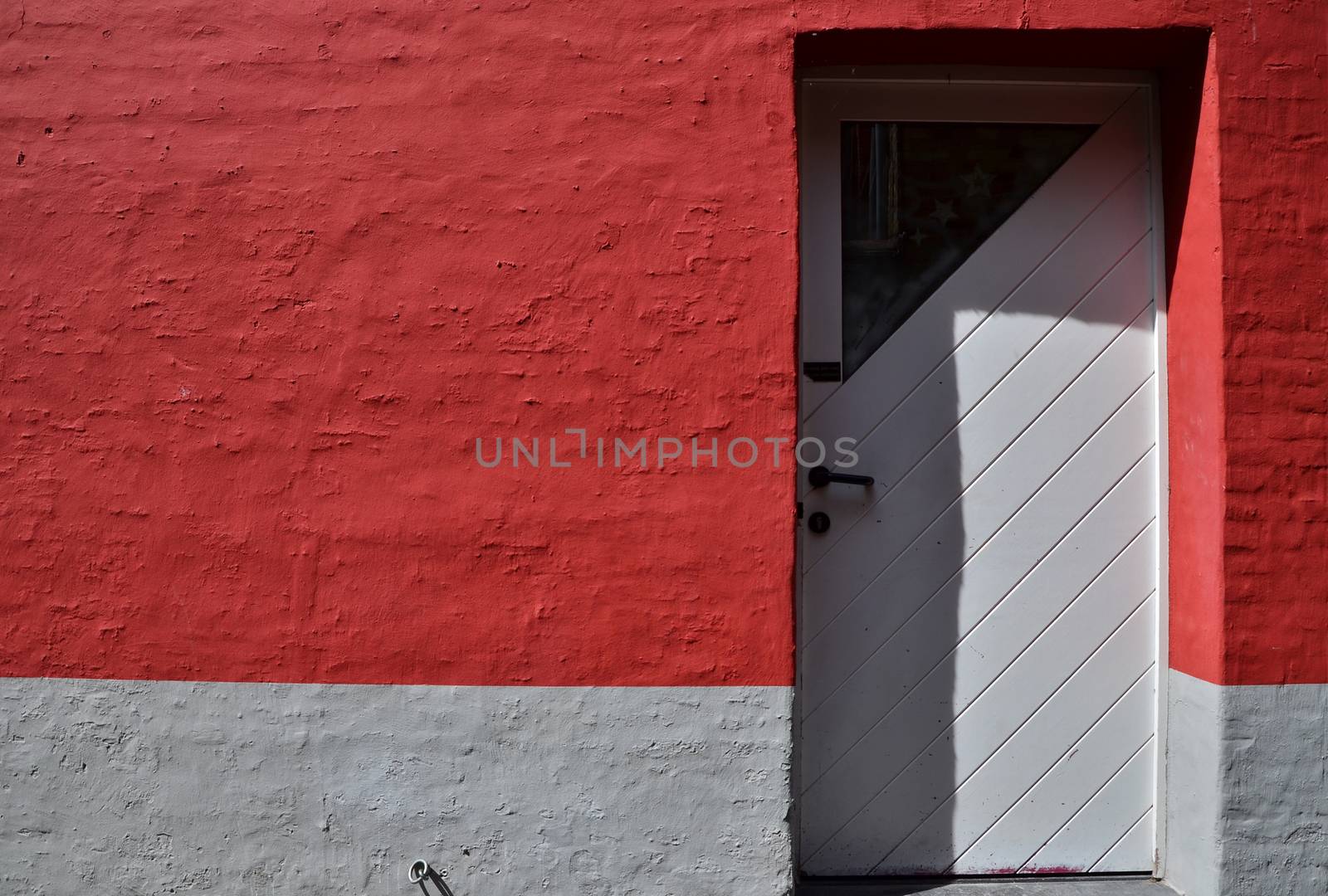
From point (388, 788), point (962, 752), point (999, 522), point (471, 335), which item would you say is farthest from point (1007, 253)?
point (388, 788)

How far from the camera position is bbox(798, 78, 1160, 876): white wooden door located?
3354 mm

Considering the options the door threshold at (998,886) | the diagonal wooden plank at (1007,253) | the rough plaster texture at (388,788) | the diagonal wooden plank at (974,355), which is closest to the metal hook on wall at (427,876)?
the rough plaster texture at (388,788)

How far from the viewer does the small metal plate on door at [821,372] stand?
338 centimetres

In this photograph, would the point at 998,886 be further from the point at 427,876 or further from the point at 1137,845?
the point at 427,876

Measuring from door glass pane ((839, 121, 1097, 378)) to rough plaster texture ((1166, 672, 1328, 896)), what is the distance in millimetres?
1685

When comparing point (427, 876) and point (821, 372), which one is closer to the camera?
point (427, 876)

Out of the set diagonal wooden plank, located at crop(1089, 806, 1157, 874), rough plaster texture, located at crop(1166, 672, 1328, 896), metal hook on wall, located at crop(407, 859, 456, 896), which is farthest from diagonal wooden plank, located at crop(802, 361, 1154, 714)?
metal hook on wall, located at crop(407, 859, 456, 896)

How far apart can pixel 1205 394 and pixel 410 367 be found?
8.60ft

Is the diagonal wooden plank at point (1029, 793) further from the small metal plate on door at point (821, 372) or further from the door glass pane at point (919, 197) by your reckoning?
the door glass pane at point (919, 197)

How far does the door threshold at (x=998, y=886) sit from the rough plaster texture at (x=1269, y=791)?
31 cm

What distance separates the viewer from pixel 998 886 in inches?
130

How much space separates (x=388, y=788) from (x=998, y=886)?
2127mm

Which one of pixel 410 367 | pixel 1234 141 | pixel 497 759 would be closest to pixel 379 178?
pixel 410 367

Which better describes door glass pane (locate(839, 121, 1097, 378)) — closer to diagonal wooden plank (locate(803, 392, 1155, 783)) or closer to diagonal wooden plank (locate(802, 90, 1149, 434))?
diagonal wooden plank (locate(802, 90, 1149, 434))
